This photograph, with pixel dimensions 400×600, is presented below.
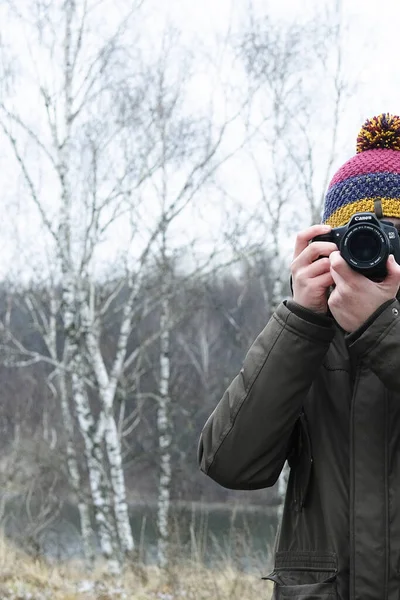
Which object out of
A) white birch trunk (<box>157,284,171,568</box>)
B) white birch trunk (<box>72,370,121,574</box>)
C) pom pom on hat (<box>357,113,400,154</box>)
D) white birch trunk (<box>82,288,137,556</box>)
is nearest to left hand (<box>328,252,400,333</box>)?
pom pom on hat (<box>357,113,400,154</box>)

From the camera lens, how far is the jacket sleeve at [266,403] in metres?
1.02

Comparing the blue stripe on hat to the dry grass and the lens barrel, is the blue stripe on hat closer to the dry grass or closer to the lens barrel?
the lens barrel

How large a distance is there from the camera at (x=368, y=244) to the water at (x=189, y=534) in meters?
3.49

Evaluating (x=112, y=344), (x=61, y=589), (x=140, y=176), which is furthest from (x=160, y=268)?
(x=112, y=344)

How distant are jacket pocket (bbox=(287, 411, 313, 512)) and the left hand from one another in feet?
0.62

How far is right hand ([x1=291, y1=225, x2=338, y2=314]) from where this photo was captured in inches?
41.7

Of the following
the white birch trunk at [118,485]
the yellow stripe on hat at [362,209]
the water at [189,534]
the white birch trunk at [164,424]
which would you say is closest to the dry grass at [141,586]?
the water at [189,534]

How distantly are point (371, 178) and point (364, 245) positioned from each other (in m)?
0.21

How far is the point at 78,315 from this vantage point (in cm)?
810

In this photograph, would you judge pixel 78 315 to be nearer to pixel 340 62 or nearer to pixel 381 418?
pixel 340 62

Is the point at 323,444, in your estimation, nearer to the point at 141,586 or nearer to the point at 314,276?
the point at 314,276

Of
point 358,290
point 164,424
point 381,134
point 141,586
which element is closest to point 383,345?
point 358,290

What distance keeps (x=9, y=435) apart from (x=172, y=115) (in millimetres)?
11319

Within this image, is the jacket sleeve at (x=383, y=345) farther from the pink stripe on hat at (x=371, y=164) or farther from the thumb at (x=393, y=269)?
the pink stripe on hat at (x=371, y=164)
